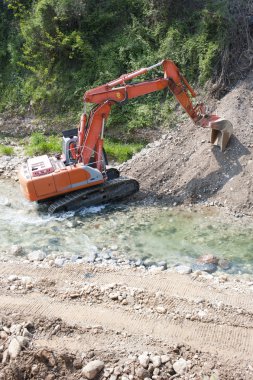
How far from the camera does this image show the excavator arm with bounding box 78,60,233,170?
12.3 meters

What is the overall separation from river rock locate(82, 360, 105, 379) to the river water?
399 centimetres

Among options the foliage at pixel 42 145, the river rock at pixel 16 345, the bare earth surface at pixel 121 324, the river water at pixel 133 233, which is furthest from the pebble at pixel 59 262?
the foliage at pixel 42 145

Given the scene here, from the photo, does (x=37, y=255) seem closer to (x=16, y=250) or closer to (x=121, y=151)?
(x=16, y=250)

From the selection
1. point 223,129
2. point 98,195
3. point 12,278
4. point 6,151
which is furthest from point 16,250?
point 6,151

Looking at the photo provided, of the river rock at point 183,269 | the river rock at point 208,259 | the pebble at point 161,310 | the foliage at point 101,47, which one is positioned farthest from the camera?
the foliage at point 101,47

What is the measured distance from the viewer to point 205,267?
9.45 metres

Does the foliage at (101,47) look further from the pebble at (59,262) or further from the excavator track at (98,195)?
the pebble at (59,262)

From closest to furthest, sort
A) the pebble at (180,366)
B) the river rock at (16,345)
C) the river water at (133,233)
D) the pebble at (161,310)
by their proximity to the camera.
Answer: the pebble at (180,366) < the river rock at (16,345) < the pebble at (161,310) < the river water at (133,233)

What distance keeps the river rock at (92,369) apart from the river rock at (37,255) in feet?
12.9

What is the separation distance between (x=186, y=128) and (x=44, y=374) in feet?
33.3

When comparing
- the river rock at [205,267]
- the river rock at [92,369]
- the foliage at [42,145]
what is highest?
the foliage at [42,145]

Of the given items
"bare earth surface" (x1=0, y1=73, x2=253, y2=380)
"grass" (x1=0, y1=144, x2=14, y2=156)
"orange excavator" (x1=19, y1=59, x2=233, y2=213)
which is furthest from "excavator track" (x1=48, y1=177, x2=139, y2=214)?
"grass" (x1=0, y1=144, x2=14, y2=156)

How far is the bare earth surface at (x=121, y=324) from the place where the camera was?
20.0 ft

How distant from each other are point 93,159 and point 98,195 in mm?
1074
